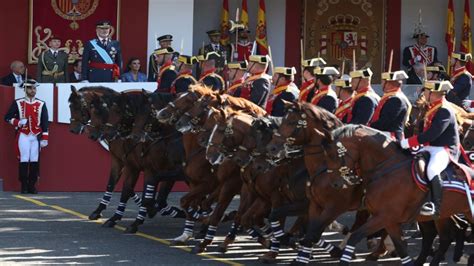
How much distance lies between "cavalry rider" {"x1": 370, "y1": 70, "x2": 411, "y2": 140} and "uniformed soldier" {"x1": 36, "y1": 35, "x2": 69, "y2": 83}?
28.8ft

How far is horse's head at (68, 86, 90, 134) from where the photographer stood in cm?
1756

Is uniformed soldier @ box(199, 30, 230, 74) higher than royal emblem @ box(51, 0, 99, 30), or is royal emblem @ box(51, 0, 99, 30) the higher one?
royal emblem @ box(51, 0, 99, 30)

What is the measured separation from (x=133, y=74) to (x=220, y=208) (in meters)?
7.24

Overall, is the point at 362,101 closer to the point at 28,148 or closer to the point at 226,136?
the point at 226,136

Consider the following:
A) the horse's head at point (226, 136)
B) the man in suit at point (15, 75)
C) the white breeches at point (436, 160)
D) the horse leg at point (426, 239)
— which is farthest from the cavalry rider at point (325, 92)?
the man in suit at point (15, 75)

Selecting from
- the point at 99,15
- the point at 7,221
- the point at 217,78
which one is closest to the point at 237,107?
the point at 217,78

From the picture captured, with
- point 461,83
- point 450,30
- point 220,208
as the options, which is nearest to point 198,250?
point 220,208

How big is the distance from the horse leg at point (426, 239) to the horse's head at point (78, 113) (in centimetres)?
513

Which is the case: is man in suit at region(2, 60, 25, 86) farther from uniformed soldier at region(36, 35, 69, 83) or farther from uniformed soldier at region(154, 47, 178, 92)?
uniformed soldier at region(154, 47, 178, 92)

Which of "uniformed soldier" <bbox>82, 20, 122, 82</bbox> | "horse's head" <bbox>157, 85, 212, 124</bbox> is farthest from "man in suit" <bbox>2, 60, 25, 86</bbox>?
"horse's head" <bbox>157, 85, 212, 124</bbox>

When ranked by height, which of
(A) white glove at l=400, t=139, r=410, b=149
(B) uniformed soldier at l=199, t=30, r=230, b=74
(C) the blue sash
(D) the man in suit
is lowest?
(A) white glove at l=400, t=139, r=410, b=149

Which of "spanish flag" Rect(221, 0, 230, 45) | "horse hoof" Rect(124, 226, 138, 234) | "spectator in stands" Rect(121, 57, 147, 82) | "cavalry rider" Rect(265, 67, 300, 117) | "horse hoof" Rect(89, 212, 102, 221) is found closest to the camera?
"cavalry rider" Rect(265, 67, 300, 117)

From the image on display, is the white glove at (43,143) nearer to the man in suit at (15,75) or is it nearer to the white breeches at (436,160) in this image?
the man in suit at (15,75)

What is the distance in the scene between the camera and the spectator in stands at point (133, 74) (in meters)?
22.0
